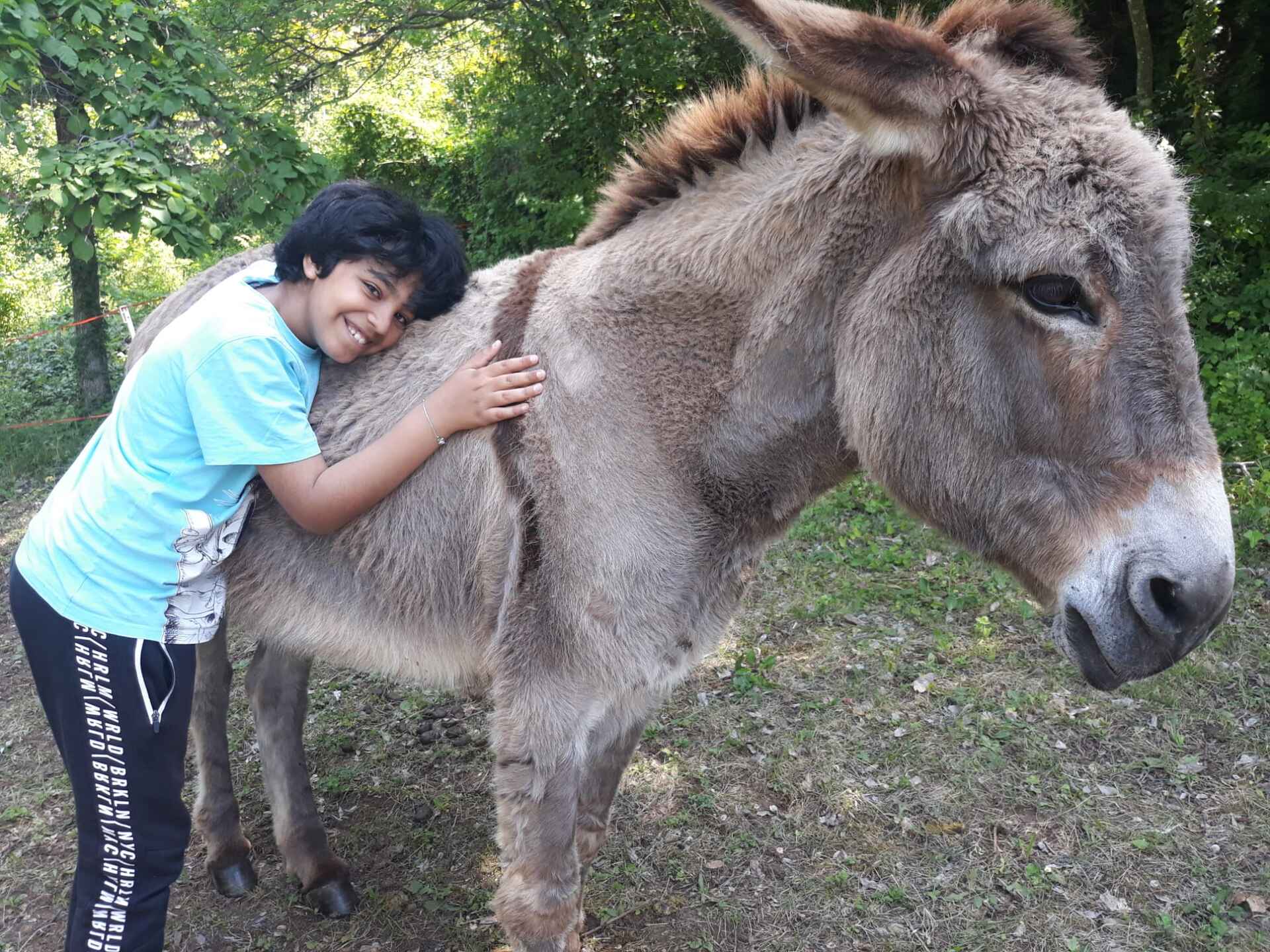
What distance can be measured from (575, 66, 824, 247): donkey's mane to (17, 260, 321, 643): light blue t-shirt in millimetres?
903

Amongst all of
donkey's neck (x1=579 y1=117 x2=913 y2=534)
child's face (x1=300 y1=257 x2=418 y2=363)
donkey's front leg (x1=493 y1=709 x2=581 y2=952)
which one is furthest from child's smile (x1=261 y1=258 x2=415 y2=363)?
donkey's front leg (x1=493 y1=709 x2=581 y2=952)

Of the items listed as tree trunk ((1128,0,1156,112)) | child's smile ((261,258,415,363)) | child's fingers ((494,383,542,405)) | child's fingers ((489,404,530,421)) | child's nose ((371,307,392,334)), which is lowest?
tree trunk ((1128,0,1156,112))

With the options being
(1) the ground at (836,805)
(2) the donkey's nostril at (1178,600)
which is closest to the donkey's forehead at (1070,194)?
(2) the donkey's nostril at (1178,600)

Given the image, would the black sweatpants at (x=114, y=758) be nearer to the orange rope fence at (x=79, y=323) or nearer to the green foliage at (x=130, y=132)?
the green foliage at (x=130, y=132)

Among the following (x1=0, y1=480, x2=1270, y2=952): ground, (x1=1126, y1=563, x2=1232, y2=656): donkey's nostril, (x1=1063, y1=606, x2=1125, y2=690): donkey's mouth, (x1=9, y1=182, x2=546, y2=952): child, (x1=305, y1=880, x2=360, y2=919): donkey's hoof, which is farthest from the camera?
(x1=305, y1=880, x2=360, y2=919): donkey's hoof

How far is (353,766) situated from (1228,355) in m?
6.12

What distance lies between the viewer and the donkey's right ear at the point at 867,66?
5.30 feet

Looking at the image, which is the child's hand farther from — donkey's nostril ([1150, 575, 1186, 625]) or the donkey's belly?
donkey's nostril ([1150, 575, 1186, 625])

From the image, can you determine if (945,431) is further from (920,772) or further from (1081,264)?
(920,772)

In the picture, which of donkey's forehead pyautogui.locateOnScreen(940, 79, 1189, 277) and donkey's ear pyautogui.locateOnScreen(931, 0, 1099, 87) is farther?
donkey's ear pyautogui.locateOnScreen(931, 0, 1099, 87)

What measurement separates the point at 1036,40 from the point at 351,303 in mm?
1652

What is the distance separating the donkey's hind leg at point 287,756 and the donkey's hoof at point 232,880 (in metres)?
0.16

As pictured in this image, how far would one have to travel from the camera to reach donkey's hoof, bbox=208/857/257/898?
3.15m

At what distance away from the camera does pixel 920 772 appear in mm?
3506
